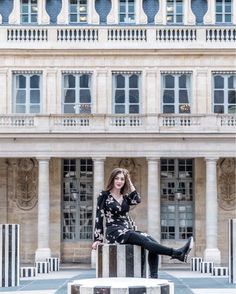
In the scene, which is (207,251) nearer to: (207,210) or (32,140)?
(207,210)

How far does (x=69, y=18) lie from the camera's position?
50406 millimetres

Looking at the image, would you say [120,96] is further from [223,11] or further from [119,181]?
[119,181]

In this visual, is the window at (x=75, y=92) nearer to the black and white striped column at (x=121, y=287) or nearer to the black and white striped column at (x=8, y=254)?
the black and white striped column at (x=8, y=254)

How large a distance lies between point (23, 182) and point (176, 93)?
8.69 metres

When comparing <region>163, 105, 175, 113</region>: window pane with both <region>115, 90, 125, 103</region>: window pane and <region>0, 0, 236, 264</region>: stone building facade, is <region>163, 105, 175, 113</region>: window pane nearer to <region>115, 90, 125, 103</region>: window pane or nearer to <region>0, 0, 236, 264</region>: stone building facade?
<region>0, 0, 236, 264</region>: stone building facade

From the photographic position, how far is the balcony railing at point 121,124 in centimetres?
4719

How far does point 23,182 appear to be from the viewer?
5031 cm

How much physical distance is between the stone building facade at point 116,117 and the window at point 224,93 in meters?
0.05

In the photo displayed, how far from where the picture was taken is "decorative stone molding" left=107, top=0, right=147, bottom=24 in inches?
1967

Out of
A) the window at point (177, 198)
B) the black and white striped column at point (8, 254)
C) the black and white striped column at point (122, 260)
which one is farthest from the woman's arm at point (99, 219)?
the window at point (177, 198)

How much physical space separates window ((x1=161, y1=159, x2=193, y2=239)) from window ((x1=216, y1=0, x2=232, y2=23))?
7092mm

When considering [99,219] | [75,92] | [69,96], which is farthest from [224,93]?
[99,219]

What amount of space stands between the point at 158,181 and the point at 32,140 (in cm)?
624

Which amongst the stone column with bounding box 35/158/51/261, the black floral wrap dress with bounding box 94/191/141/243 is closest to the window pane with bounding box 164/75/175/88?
the stone column with bounding box 35/158/51/261
